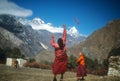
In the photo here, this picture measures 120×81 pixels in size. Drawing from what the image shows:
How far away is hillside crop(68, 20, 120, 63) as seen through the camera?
152 meters

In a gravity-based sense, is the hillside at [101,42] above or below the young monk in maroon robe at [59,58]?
above

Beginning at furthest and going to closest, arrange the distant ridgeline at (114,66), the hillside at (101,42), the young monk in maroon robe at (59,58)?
the hillside at (101,42)
the distant ridgeline at (114,66)
the young monk in maroon robe at (59,58)

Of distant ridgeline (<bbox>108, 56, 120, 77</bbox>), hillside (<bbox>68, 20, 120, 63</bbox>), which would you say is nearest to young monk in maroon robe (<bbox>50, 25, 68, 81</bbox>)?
distant ridgeline (<bbox>108, 56, 120, 77</bbox>)

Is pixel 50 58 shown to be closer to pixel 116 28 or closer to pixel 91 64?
pixel 116 28

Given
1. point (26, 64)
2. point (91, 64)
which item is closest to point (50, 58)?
point (91, 64)

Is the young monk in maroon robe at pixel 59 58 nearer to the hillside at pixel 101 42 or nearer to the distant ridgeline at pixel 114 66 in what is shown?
the distant ridgeline at pixel 114 66

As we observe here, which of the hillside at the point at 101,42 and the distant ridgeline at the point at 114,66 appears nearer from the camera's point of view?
the distant ridgeline at the point at 114,66

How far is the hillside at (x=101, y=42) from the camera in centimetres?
15150

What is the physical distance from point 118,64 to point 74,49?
15624cm

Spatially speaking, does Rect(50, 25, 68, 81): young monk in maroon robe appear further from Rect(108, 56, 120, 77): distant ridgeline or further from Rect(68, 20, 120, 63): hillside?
Rect(68, 20, 120, 63): hillside

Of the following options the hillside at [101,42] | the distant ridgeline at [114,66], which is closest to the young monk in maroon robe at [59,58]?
the distant ridgeline at [114,66]

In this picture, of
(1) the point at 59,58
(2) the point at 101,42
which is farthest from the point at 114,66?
(2) the point at 101,42

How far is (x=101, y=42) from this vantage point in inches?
6639

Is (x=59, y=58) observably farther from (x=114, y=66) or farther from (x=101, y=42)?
(x=101, y=42)
